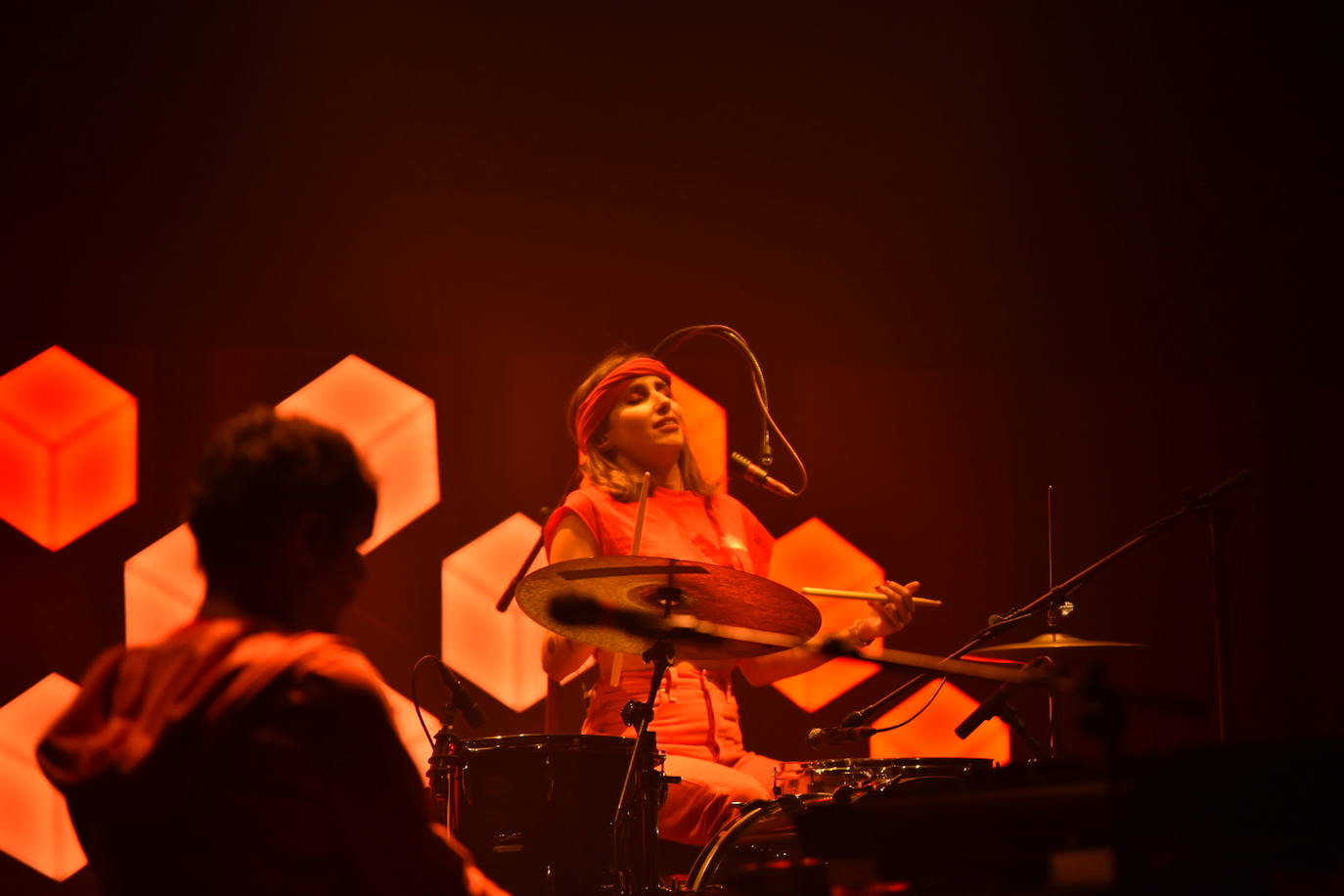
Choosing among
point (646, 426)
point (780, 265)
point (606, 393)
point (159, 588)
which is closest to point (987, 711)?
point (646, 426)

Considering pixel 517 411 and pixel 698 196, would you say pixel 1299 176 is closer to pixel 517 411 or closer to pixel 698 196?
pixel 698 196

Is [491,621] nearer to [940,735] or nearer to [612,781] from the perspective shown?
[612,781]

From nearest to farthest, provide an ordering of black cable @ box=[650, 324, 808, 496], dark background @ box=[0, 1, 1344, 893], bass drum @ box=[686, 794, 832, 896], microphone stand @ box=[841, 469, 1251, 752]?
bass drum @ box=[686, 794, 832, 896]
microphone stand @ box=[841, 469, 1251, 752]
black cable @ box=[650, 324, 808, 496]
dark background @ box=[0, 1, 1344, 893]

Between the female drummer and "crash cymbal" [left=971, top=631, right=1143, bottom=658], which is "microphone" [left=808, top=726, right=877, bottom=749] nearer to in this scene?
the female drummer

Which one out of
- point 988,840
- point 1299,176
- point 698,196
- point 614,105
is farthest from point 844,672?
point 988,840

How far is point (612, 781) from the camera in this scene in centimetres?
286

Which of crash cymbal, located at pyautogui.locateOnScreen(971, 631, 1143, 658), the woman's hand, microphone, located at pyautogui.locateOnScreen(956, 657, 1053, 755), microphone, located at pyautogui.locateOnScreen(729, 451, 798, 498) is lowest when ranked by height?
microphone, located at pyautogui.locateOnScreen(956, 657, 1053, 755)

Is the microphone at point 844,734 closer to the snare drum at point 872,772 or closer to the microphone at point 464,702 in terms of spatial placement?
the snare drum at point 872,772

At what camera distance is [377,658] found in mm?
3914

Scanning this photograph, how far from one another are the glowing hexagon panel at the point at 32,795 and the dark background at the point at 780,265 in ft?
0.26

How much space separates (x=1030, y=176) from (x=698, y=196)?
44.2 inches

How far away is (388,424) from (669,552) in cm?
109

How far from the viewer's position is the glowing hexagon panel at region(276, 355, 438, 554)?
4.02 m

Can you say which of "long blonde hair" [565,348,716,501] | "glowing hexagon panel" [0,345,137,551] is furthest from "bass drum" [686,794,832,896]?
"glowing hexagon panel" [0,345,137,551]
